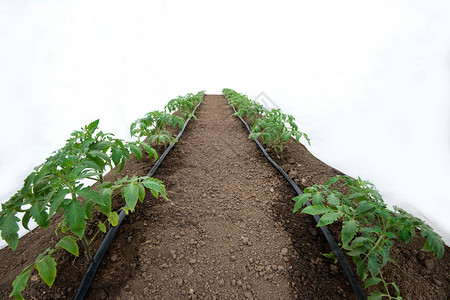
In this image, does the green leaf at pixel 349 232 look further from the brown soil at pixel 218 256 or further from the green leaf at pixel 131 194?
the green leaf at pixel 131 194

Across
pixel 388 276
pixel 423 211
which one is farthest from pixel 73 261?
pixel 423 211

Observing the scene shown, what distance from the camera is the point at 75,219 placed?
0.85 m

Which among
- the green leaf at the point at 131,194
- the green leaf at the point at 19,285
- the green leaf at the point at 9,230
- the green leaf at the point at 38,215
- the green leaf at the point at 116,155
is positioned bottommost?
the green leaf at the point at 19,285

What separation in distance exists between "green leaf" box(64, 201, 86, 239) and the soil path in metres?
0.51

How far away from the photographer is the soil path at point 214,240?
117 centimetres

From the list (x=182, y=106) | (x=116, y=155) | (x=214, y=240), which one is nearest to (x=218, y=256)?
(x=214, y=240)

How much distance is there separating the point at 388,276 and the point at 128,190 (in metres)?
1.62

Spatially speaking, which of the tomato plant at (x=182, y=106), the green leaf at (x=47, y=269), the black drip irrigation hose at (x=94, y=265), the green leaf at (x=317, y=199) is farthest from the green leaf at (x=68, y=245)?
the tomato plant at (x=182, y=106)

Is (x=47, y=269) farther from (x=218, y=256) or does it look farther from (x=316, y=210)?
(x=316, y=210)

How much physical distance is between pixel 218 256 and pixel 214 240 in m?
0.13

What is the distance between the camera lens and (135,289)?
1.12 m

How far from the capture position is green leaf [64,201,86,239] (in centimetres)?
85

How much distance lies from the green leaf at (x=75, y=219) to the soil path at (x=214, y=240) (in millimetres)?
512

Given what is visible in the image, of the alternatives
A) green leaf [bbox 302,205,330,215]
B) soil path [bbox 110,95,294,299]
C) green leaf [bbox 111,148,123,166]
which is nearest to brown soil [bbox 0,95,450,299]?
soil path [bbox 110,95,294,299]
